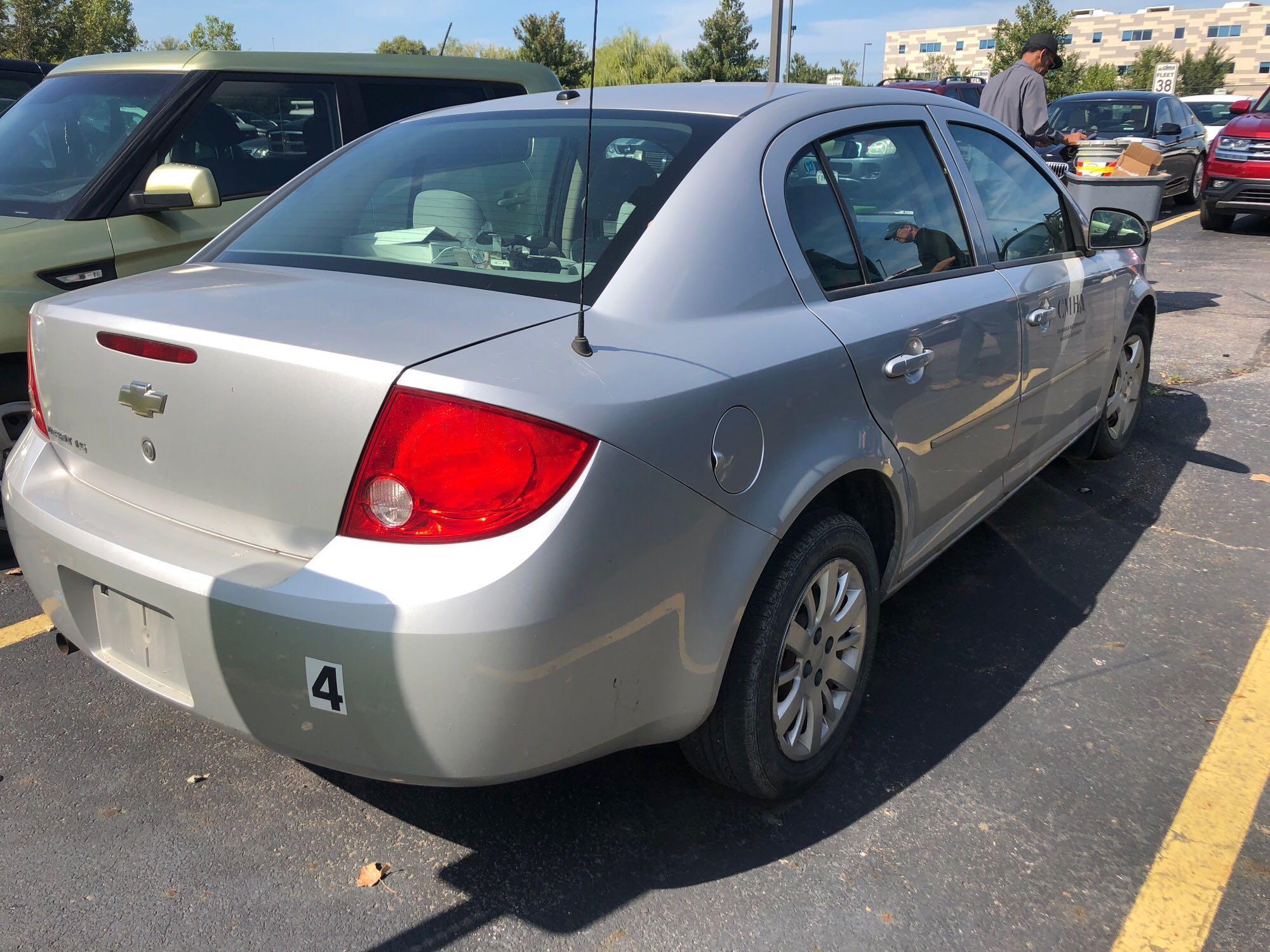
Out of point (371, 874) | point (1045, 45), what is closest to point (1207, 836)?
point (371, 874)

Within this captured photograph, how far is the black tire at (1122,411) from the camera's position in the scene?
467 cm

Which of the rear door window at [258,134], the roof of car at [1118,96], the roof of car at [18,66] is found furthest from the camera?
the roof of car at [1118,96]

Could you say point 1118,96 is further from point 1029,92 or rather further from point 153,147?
point 153,147

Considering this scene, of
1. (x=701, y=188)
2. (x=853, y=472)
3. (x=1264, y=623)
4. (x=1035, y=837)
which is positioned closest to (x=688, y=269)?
(x=701, y=188)

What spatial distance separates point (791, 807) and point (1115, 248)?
2790 millimetres

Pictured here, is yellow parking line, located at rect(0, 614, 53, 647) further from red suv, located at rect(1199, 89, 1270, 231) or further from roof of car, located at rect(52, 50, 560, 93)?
red suv, located at rect(1199, 89, 1270, 231)

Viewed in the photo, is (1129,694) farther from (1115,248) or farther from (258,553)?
(258,553)

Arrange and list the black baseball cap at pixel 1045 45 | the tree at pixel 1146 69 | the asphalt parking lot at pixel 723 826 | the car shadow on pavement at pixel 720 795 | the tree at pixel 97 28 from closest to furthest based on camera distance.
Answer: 1. the asphalt parking lot at pixel 723 826
2. the car shadow on pavement at pixel 720 795
3. the black baseball cap at pixel 1045 45
4. the tree at pixel 97 28
5. the tree at pixel 1146 69

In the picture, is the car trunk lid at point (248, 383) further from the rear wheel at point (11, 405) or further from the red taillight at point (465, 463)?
the rear wheel at point (11, 405)

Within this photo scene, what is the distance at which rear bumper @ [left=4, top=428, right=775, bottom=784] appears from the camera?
1725 mm

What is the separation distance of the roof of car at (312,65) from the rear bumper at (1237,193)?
35.8ft

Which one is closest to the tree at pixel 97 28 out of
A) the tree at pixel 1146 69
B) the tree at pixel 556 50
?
the tree at pixel 556 50

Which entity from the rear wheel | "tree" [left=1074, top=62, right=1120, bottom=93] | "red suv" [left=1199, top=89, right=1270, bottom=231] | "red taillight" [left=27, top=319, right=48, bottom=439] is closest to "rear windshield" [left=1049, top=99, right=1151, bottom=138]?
"red suv" [left=1199, top=89, right=1270, bottom=231]

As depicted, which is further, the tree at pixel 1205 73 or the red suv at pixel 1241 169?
the tree at pixel 1205 73
